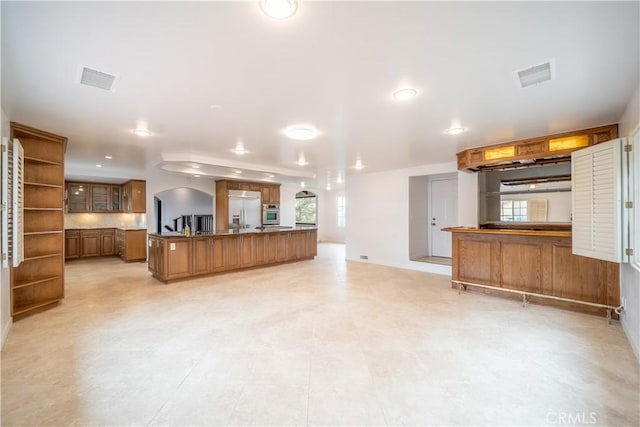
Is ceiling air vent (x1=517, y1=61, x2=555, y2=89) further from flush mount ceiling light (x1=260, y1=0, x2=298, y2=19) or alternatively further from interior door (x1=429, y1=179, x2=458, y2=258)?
interior door (x1=429, y1=179, x2=458, y2=258)

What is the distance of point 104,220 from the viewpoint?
332 inches

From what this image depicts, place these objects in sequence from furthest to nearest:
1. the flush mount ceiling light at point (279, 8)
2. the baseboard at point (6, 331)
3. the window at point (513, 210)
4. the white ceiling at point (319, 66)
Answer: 1. the window at point (513, 210)
2. the baseboard at point (6, 331)
3. the white ceiling at point (319, 66)
4. the flush mount ceiling light at point (279, 8)

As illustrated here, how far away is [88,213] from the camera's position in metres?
8.09

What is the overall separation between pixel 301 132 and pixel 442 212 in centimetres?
483

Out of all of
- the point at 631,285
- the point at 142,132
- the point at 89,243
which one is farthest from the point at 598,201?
the point at 89,243

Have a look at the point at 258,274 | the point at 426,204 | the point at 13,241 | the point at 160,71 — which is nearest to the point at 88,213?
the point at 258,274

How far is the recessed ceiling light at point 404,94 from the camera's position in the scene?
2541 millimetres

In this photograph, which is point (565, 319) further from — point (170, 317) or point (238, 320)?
point (170, 317)

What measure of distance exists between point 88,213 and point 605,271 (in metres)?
11.0

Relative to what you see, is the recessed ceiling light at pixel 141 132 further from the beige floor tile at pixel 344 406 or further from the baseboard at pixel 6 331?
the beige floor tile at pixel 344 406

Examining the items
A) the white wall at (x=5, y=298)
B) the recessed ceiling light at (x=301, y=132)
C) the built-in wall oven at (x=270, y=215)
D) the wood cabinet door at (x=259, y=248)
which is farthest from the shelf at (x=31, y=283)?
the built-in wall oven at (x=270, y=215)

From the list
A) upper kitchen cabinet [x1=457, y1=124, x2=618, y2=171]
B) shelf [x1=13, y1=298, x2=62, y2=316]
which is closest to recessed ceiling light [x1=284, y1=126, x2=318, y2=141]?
upper kitchen cabinet [x1=457, y1=124, x2=618, y2=171]

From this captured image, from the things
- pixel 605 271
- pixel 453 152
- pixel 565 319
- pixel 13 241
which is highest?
pixel 453 152

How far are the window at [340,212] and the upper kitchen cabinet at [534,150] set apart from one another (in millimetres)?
7361
